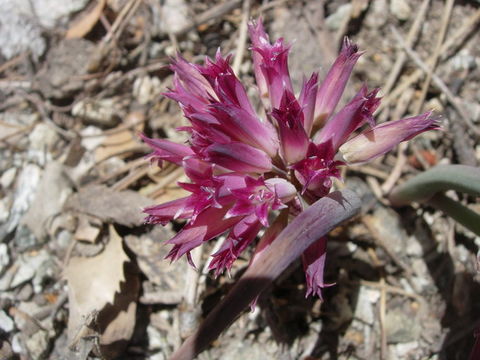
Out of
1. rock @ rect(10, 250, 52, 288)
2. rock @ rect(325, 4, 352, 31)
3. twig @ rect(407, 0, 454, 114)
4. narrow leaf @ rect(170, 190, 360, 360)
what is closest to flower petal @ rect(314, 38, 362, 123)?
narrow leaf @ rect(170, 190, 360, 360)

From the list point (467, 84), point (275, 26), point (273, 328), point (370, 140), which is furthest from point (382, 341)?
point (275, 26)

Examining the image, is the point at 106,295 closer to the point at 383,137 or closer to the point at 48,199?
the point at 48,199

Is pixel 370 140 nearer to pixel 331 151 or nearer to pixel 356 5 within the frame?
→ pixel 331 151

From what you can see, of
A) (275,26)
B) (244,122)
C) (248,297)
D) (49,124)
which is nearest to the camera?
(248,297)

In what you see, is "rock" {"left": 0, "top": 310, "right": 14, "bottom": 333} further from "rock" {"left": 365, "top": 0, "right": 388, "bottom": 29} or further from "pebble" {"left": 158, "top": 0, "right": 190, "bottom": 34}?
"rock" {"left": 365, "top": 0, "right": 388, "bottom": 29}

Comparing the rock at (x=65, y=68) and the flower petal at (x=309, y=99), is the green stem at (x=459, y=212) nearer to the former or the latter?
the flower petal at (x=309, y=99)

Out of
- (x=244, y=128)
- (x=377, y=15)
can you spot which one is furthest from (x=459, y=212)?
(x=377, y=15)
